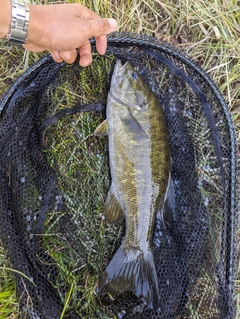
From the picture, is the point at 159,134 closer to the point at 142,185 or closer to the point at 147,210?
the point at 142,185

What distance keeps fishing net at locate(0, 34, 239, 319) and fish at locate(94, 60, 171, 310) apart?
0.33 ft

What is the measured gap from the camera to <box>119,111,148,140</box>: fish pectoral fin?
2.06 m

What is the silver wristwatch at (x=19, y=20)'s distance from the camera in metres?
1.71

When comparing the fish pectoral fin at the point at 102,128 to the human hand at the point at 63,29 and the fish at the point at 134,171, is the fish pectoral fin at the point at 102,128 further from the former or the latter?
the human hand at the point at 63,29

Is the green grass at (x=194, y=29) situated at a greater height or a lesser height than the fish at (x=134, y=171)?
greater

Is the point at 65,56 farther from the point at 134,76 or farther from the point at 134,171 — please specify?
the point at 134,171

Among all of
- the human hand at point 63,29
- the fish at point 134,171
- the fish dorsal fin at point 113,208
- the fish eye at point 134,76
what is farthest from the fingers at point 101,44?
the fish dorsal fin at point 113,208

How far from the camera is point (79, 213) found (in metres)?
2.12

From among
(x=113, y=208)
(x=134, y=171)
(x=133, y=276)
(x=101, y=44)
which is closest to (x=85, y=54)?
(x=101, y=44)

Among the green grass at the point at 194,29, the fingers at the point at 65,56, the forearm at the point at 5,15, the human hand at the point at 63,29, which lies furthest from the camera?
the green grass at the point at 194,29

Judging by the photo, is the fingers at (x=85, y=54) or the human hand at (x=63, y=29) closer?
the human hand at (x=63, y=29)

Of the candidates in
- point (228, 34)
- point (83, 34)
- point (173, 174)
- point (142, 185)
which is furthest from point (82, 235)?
point (228, 34)

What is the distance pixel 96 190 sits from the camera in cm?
216

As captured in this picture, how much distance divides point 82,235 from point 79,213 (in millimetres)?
131
